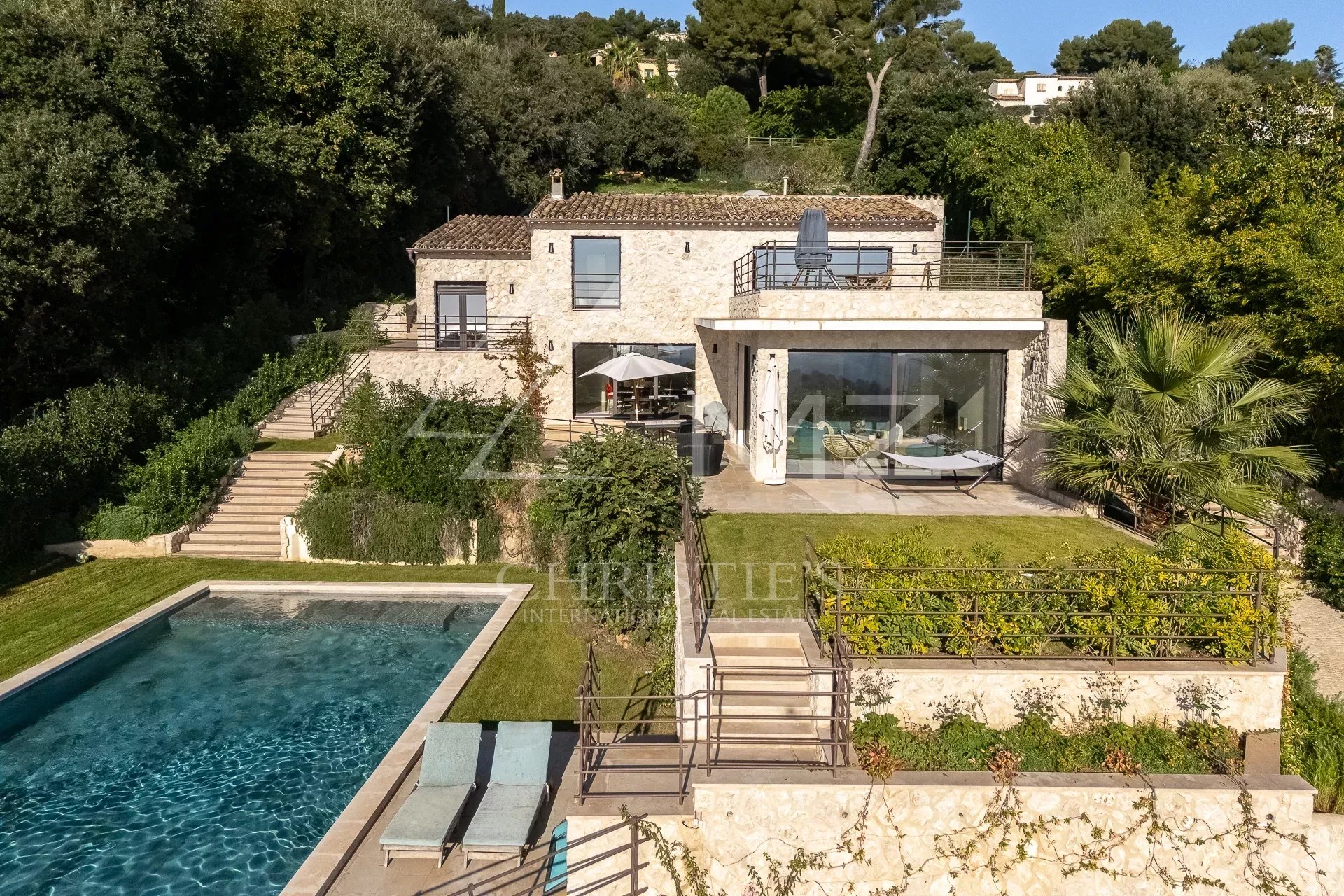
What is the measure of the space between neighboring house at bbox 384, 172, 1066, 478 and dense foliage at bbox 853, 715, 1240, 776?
870 cm

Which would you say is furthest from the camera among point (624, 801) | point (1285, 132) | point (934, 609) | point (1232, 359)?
point (1285, 132)

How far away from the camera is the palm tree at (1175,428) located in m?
11.4

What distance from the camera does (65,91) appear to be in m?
18.7

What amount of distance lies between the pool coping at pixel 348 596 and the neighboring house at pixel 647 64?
52.8 m

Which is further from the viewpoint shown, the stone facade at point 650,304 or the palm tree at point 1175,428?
the stone facade at point 650,304

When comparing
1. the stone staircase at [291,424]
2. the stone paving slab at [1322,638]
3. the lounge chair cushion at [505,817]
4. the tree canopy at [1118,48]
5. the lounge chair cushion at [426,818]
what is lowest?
the lounge chair cushion at [505,817]

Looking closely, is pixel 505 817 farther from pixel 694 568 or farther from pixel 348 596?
pixel 348 596

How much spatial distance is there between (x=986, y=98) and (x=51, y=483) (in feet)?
135

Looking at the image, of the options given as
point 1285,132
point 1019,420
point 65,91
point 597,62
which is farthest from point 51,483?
point 597,62

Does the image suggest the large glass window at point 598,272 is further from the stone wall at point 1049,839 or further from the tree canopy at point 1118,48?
the tree canopy at point 1118,48

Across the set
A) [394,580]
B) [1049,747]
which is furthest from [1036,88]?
[1049,747]

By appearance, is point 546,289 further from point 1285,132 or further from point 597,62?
point 597,62

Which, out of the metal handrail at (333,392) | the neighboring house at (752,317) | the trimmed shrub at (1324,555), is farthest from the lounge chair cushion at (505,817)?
the metal handrail at (333,392)

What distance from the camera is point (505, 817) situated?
7.63 m
